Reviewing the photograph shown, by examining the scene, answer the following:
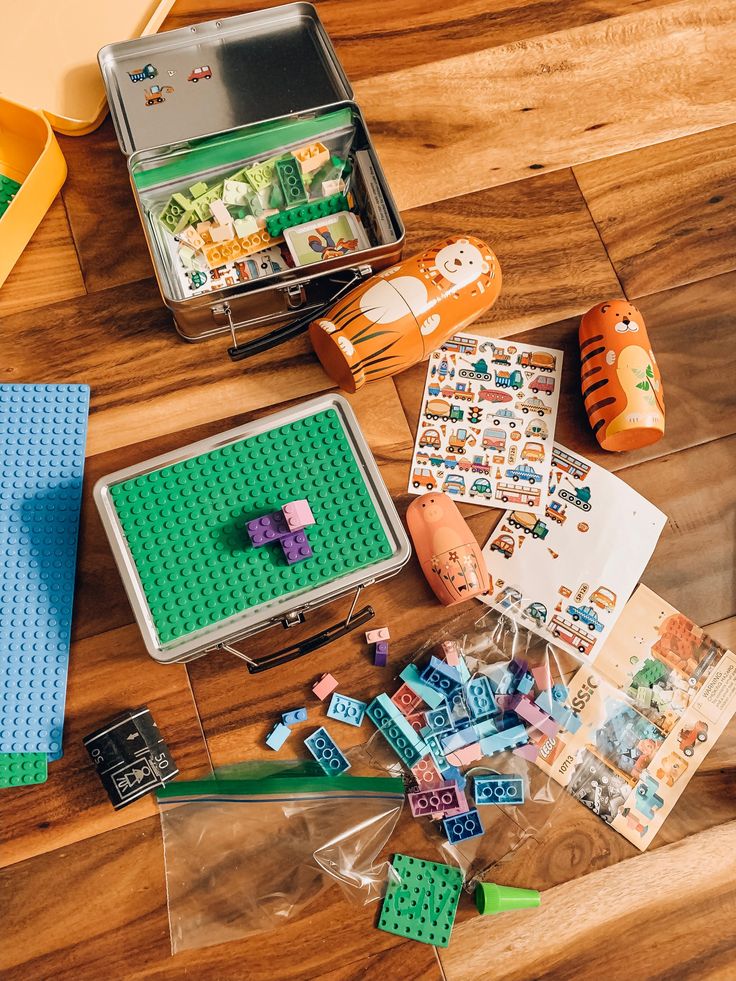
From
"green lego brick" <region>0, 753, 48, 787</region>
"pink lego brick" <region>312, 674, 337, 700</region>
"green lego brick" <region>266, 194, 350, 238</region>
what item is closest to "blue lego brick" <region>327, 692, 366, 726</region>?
"pink lego brick" <region>312, 674, 337, 700</region>

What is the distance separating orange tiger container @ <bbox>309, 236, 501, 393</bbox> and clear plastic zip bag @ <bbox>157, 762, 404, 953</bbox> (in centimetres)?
49

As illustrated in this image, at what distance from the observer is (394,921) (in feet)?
3.06

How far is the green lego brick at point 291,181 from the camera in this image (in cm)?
103

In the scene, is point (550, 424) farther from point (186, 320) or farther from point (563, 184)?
point (186, 320)

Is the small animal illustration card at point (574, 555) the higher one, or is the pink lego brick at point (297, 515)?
the pink lego brick at point (297, 515)

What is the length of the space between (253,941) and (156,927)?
111 millimetres

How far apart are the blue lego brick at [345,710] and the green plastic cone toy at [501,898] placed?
23 centimetres

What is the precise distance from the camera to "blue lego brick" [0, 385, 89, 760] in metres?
0.94

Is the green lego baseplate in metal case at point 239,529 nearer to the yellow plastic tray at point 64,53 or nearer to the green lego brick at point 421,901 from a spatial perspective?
the green lego brick at point 421,901

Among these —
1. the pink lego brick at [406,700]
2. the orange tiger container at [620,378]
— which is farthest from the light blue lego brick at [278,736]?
the orange tiger container at [620,378]

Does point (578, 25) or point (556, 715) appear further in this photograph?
point (578, 25)

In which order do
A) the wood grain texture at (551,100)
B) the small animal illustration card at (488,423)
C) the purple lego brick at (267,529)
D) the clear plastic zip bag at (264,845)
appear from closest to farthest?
the purple lego brick at (267,529)
the clear plastic zip bag at (264,845)
the small animal illustration card at (488,423)
the wood grain texture at (551,100)

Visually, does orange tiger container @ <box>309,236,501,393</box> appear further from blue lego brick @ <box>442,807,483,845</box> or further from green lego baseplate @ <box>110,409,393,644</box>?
blue lego brick @ <box>442,807,483,845</box>

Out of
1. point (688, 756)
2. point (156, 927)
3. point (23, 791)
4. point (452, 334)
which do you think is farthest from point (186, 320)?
point (688, 756)
